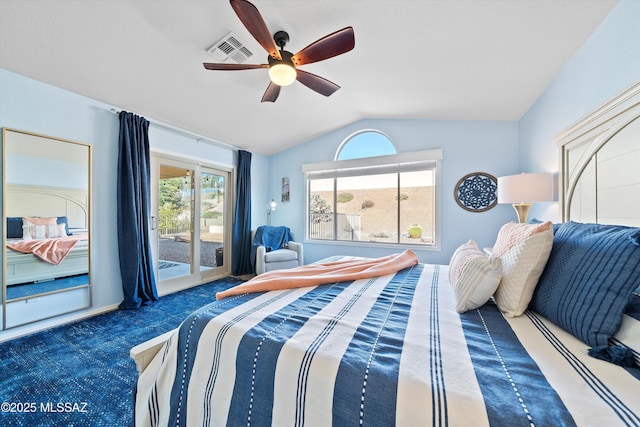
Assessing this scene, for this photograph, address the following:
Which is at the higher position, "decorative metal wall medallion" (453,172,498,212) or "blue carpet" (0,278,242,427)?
"decorative metal wall medallion" (453,172,498,212)

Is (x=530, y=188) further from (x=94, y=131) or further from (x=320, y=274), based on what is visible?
(x=94, y=131)

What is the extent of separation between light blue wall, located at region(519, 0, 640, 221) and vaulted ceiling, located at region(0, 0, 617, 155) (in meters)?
0.10

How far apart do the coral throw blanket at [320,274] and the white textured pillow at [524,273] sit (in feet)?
2.68

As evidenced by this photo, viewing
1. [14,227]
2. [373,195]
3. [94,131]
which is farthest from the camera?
[373,195]

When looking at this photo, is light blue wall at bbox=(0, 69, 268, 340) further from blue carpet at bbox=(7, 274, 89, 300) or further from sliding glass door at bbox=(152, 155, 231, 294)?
sliding glass door at bbox=(152, 155, 231, 294)

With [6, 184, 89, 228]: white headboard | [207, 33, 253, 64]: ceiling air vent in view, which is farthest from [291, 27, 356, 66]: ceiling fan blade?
[6, 184, 89, 228]: white headboard

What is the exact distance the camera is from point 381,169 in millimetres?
4176

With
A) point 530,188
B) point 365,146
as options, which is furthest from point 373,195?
point 530,188

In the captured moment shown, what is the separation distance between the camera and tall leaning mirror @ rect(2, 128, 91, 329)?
7.32ft

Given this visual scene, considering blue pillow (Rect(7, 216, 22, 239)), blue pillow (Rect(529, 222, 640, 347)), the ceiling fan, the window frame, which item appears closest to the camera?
blue pillow (Rect(529, 222, 640, 347))

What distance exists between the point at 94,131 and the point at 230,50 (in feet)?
6.11

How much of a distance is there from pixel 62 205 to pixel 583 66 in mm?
4739

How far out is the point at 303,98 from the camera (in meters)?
3.21

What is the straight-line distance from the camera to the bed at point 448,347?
66 cm
